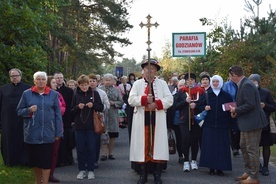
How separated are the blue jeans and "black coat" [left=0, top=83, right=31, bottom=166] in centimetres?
118

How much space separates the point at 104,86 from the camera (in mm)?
13594

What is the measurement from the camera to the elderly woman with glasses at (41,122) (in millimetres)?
8719

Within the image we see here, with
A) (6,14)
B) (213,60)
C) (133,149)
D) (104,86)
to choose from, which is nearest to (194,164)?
(133,149)

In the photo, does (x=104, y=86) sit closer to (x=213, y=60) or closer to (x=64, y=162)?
(x=64, y=162)

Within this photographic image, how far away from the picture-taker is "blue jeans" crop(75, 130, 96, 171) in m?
10.5

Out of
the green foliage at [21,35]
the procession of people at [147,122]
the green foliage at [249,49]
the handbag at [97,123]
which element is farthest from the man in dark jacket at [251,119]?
the green foliage at [249,49]

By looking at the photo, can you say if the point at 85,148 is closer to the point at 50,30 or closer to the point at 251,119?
the point at 251,119

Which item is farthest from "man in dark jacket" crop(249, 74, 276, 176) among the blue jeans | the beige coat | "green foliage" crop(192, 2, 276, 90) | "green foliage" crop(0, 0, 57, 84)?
"green foliage" crop(192, 2, 276, 90)

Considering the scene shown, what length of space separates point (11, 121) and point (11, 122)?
0.06ft

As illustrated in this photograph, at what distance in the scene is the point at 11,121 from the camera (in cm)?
1080

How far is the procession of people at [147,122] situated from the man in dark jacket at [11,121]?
19mm

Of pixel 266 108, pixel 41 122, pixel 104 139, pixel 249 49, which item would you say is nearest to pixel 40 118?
pixel 41 122

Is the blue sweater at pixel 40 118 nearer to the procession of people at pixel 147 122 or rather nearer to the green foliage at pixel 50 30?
the procession of people at pixel 147 122

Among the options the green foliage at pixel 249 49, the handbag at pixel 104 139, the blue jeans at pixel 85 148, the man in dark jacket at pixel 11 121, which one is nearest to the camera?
the blue jeans at pixel 85 148
